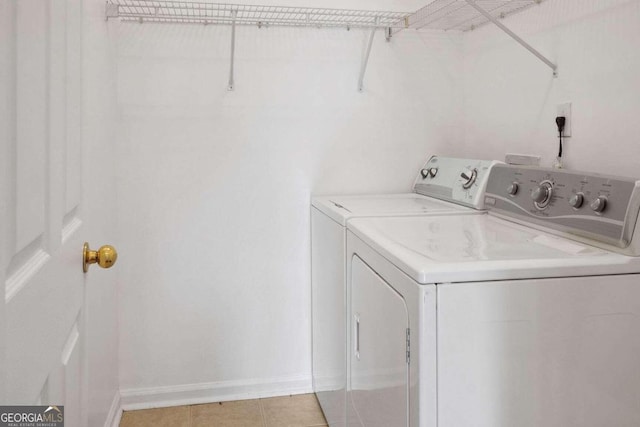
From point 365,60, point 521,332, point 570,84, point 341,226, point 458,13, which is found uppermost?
point 458,13

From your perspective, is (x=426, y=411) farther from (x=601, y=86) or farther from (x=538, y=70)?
(x=538, y=70)

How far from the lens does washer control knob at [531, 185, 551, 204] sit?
5.13ft

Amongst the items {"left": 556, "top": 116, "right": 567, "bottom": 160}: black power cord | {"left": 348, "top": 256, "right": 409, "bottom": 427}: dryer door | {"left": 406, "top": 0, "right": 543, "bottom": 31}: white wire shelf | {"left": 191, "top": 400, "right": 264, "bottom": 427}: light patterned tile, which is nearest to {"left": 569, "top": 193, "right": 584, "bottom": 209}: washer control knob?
{"left": 556, "top": 116, "right": 567, "bottom": 160}: black power cord

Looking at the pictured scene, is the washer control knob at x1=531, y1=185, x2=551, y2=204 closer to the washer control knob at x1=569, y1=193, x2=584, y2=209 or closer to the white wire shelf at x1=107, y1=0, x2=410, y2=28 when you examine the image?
the washer control knob at x1=569, y1=193, x2=584, y2=209

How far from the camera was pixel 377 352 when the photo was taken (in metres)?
1.46

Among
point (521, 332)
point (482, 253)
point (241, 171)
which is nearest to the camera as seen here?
point (521, 332)

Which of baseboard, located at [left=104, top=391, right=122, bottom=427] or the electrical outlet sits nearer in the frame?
the electrical outlet

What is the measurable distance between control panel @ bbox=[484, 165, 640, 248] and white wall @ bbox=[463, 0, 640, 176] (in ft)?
0.67

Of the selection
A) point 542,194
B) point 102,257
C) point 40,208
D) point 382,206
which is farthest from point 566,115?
point 40,208

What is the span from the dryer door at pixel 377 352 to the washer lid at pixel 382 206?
0.26 m

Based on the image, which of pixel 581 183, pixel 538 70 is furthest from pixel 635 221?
pixel 538 70

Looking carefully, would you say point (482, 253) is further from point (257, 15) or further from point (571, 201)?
point (257, 15)

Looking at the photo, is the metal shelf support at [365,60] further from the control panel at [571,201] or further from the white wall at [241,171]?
the control panel at [571,201]

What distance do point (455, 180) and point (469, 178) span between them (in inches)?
4.2
